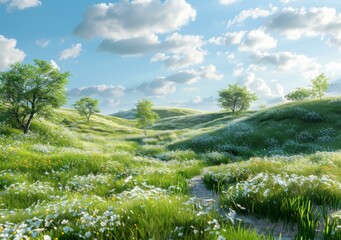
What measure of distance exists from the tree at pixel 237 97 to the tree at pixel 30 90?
71776 mm

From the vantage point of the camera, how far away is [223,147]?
34406 millimetres

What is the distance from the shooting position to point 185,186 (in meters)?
12.1

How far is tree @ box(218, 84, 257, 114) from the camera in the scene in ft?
340

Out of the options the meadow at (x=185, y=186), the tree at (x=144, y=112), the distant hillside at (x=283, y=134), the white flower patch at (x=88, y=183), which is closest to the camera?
the meadow at (x=185, y=186)

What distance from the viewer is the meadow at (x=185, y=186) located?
588 centimetres

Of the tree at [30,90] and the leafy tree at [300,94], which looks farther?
the leafy tree at [300,94]

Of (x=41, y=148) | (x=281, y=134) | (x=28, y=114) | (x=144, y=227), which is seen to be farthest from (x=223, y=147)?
(x=144, y=227)

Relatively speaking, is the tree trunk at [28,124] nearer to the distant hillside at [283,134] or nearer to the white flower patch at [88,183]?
the distant hillside at [283,134]

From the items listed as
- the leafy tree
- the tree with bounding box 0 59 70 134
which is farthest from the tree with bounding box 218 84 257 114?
the tree with bounding box 0 59 70 134

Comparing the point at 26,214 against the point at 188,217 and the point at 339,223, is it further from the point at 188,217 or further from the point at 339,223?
the point at 339,223

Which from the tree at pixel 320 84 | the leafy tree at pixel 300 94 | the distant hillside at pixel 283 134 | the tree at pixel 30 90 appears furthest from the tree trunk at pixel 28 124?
the leafy tree at pixel 300 94

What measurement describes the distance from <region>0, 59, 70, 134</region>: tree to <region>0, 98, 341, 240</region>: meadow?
70.8 inches

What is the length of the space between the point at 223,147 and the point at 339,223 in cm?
2842

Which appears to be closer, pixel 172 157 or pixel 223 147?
pixel 172 157
